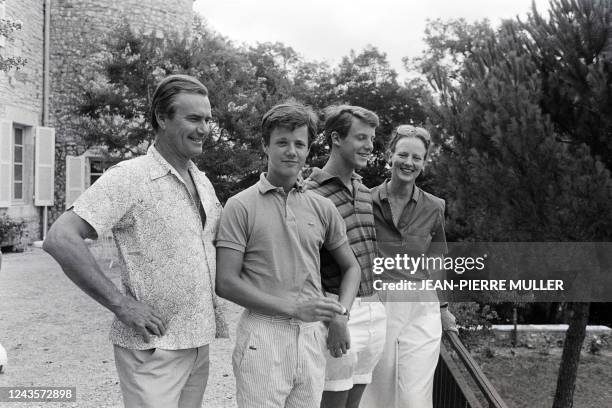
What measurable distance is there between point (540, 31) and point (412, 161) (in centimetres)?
287

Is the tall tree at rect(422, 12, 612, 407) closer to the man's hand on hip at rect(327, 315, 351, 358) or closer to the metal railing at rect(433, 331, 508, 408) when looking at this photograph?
the metal railing at rect(433, 331, 508, 408)

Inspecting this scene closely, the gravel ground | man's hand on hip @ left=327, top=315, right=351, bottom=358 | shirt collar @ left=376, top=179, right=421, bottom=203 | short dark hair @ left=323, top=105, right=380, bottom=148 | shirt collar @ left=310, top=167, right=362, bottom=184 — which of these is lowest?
the gravel ground

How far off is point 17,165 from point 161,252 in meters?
12.1

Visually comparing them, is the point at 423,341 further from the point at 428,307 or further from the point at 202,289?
the point at 202,289

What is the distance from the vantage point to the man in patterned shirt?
1.80 meters

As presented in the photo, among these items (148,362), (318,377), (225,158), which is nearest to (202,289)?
(148,362)

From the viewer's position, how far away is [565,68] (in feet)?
15.9

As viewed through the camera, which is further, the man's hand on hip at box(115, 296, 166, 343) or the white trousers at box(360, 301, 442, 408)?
the white trousers at box(360, 301, 442, 408)

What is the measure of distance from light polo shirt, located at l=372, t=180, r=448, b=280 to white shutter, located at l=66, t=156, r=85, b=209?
1170cm

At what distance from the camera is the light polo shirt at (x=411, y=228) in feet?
9.00

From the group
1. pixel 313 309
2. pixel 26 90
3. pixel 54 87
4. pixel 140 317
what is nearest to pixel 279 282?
pixel 313 309

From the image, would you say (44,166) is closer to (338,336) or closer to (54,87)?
(54,87)

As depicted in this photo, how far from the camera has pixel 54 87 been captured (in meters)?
13.5
